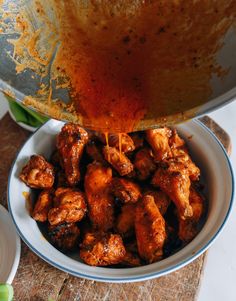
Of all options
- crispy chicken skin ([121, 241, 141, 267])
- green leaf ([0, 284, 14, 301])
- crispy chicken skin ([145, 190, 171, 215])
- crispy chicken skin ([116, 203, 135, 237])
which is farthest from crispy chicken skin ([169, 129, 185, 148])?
green leaf ([0, 284, 14, 301])

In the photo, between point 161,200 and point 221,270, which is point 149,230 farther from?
point 221,270

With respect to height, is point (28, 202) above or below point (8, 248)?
above

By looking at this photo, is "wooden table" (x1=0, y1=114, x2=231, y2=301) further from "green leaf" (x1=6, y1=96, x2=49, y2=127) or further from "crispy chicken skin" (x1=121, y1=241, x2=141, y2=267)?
"green leaf" (x1=6, y1=96, x2=49, y2=127)

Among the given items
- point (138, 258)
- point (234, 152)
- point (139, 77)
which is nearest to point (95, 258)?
point (138, 258)

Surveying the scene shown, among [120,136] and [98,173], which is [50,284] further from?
[120,136]

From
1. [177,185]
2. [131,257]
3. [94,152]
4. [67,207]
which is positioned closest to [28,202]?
[67,207]

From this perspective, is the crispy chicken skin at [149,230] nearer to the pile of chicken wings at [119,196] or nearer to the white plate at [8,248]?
the pile of chicken wings at [119,196]
